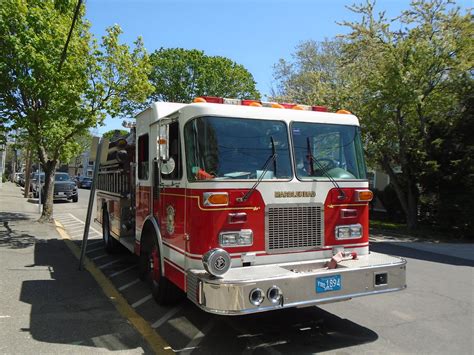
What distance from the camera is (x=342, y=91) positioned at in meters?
17.2

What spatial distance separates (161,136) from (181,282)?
1.76 meters

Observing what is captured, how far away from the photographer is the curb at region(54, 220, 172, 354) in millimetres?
4723

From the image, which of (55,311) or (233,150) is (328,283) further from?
(55,311)

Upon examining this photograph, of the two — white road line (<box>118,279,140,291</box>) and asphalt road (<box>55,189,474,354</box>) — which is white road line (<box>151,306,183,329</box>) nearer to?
asphalt road (<box>55,189,474,354</box>)

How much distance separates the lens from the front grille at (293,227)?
16.1ft

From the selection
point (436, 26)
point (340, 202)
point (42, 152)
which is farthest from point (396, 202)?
point (340, 202)

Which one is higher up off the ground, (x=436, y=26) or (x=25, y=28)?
(x=436, y=26)

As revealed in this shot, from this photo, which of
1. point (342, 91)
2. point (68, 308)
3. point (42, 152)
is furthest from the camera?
point (342, 91)

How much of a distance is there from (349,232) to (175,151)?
89.8 inches

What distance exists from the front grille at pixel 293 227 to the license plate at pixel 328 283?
0.58m

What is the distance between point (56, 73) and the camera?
440 inches

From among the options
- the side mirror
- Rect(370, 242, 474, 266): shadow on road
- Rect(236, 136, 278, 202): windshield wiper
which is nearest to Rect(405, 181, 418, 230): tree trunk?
Rect(370, 242, 474, 266): shadow on road

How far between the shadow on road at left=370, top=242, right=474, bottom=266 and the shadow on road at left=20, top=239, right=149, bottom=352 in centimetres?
743

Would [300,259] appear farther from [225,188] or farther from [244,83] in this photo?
[244,83]
